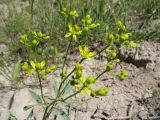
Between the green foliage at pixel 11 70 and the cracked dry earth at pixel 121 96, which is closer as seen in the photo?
the cracked dry earth at pixel 121 96

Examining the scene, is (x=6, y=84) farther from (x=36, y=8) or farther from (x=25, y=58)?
(x=36, y=8)

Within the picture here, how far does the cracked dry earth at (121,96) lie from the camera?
2.50 metres

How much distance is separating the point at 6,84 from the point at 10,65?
24 cm

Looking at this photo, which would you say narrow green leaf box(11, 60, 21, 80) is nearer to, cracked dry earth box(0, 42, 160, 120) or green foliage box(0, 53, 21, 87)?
green foliage box(0, 53, 21, 87)

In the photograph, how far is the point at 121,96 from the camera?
2.66 meters

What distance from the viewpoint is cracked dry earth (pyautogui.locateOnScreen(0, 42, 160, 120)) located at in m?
2.50

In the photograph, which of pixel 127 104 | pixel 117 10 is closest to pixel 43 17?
pixel 117 10

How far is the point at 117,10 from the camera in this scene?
3436mm

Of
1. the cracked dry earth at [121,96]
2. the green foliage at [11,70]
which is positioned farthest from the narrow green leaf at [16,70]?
the cracked dry earth at [121,96]

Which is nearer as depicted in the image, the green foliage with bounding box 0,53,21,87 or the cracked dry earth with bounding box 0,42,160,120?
the cracked dry earth with bounding box 0,42,160,120

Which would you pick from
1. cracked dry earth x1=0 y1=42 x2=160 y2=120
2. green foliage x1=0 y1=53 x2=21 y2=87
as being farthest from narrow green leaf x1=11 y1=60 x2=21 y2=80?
cracked dry earth x1=0 y1=42 x2=160 y2=120

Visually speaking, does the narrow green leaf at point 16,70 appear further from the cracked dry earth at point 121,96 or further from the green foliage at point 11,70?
the cracked dry earth at point 121,96

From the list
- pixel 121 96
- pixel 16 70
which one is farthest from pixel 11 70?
pixel 121 96

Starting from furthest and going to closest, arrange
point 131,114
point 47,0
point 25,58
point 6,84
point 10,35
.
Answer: point 47,0 < point 10,35 < point 25,58 < point 6,84 < point 131,114
